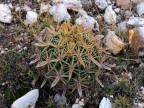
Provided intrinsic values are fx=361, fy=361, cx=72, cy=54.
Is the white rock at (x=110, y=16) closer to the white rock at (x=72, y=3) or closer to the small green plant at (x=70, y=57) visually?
the white rock at (x=72, y=3)

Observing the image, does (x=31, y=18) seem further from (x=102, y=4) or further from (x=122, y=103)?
(x=122, y=103)

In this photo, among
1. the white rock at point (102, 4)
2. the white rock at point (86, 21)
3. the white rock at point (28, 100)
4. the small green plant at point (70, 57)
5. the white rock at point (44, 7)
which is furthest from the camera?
the white rock at point (102, 4)

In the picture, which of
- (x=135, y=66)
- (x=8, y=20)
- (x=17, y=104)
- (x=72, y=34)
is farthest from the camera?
(x=8, y=20)

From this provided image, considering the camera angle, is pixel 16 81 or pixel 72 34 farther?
pixel 16 81

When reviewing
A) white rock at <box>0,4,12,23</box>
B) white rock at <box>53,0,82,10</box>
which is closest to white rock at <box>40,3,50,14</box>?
white rock at <box>53,0,82,10</box>

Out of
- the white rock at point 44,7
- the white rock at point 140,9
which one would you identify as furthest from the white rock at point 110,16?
the white rock at point 44,7

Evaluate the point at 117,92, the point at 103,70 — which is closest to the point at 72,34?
the point at 103,70

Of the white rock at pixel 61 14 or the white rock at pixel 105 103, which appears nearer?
the white rock at pixel 105 103

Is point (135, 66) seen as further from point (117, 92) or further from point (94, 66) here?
point (94, 66)
